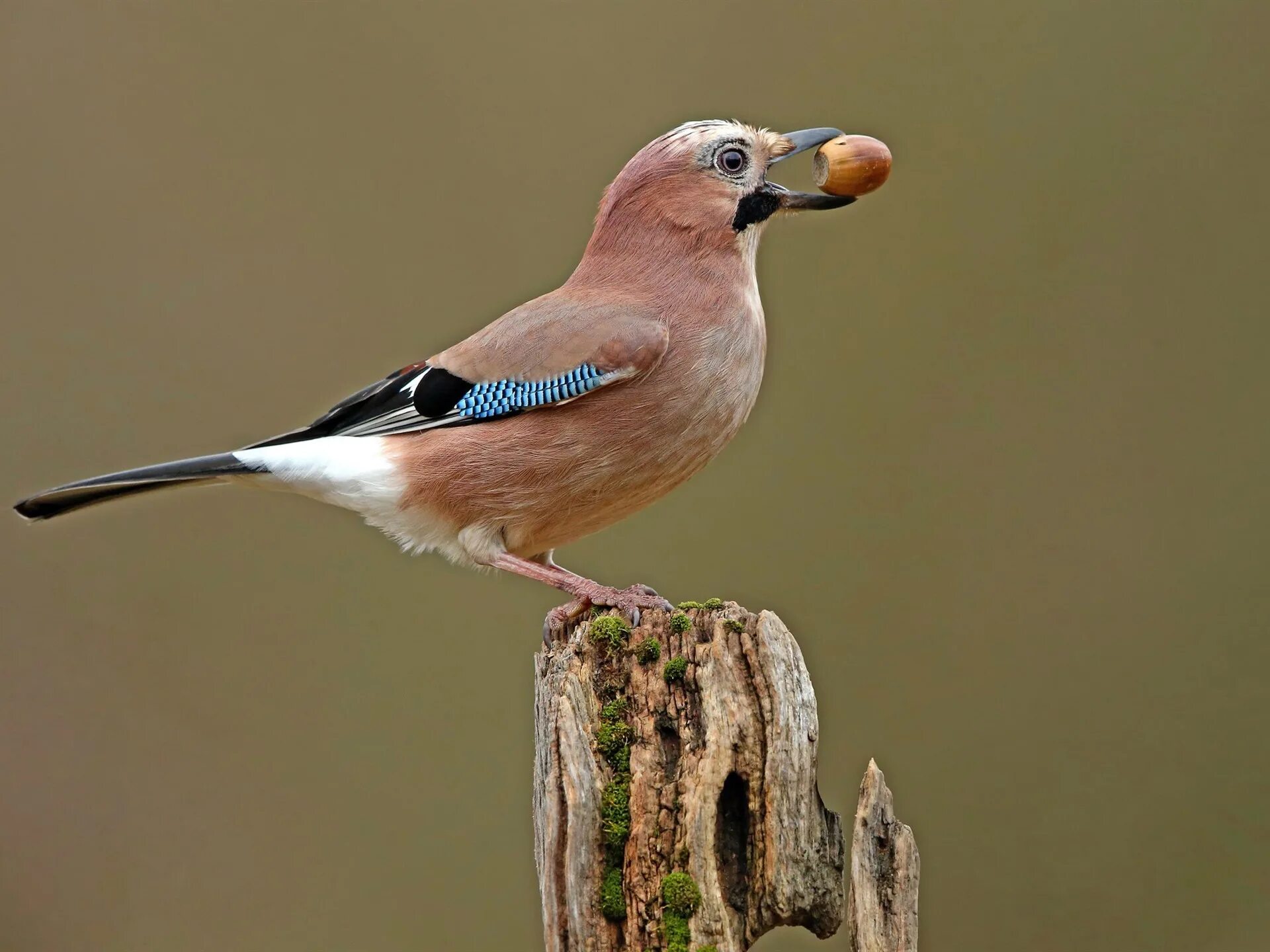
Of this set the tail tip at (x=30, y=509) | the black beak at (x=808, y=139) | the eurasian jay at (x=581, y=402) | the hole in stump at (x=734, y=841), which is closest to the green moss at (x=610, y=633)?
the eurasian jay at (x=581, y=402)

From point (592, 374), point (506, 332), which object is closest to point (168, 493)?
point (506, 332)

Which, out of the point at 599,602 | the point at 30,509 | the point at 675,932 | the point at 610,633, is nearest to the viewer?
the point at 675,932

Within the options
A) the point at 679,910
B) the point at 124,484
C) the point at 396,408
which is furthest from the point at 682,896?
the point at 124,484

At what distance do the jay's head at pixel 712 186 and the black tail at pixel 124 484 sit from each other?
177cm

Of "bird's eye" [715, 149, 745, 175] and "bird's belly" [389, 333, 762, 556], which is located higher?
"bird's eye" [715, 149, 745, 175]

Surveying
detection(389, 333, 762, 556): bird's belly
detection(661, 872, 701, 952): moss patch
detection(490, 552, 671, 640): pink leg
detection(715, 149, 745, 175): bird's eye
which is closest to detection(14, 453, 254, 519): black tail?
detection(389, 333, 762, 556): bird's belly

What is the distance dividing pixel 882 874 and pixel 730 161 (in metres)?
2.68

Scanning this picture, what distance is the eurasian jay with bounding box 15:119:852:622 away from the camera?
4219 millimetres

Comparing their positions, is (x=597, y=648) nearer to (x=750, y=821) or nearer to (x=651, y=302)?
(x=750, y=821)

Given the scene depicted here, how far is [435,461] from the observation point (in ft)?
14.5

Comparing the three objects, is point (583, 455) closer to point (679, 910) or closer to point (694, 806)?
point (694, 806)

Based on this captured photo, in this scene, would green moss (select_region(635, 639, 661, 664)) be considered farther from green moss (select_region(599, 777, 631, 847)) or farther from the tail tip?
the tail tip

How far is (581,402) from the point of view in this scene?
167 inches

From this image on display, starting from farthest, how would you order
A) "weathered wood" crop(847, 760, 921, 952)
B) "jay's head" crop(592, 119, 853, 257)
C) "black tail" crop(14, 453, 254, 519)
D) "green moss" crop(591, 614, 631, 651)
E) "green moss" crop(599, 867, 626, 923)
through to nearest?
"jay's head" crop(592, 119, 853, 257) → "black tail" crop(14, 453, 254, 519) → "green moss" crop(591, 614, 631, 651) → "green moss" crop(599, 867, 626, 923) → "weathered wood" crop(847, 760, 921, 952)
